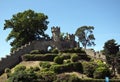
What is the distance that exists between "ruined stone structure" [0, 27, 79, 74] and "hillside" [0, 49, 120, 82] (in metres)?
2.24

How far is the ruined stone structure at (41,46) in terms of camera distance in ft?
216

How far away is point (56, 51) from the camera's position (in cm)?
6975

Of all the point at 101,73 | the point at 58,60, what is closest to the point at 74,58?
the point at 58,60

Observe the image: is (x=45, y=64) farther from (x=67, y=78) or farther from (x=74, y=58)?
(x=67, y=78)

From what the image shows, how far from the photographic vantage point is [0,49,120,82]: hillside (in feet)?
172

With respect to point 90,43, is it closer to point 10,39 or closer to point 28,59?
point 10,39

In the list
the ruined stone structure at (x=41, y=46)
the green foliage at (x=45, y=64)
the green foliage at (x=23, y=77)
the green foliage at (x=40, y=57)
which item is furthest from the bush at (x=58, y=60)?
the green foliage at (x=23, y=77)

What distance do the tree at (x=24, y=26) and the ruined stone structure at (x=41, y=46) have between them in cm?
373

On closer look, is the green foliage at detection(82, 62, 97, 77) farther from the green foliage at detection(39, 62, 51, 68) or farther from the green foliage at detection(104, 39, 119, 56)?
the green foliage at detection(104, 39, 119, 56)

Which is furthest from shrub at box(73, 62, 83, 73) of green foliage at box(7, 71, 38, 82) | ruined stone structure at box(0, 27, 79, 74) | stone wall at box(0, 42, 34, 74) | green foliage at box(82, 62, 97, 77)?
stone wall at box(0, 42, 34, 74)

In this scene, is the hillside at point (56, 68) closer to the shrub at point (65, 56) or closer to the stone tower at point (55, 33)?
the shrub at point (65, 56)

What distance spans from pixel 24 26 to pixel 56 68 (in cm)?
2233

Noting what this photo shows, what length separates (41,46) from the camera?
75.2m

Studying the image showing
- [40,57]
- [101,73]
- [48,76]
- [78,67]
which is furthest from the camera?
[40,57]
